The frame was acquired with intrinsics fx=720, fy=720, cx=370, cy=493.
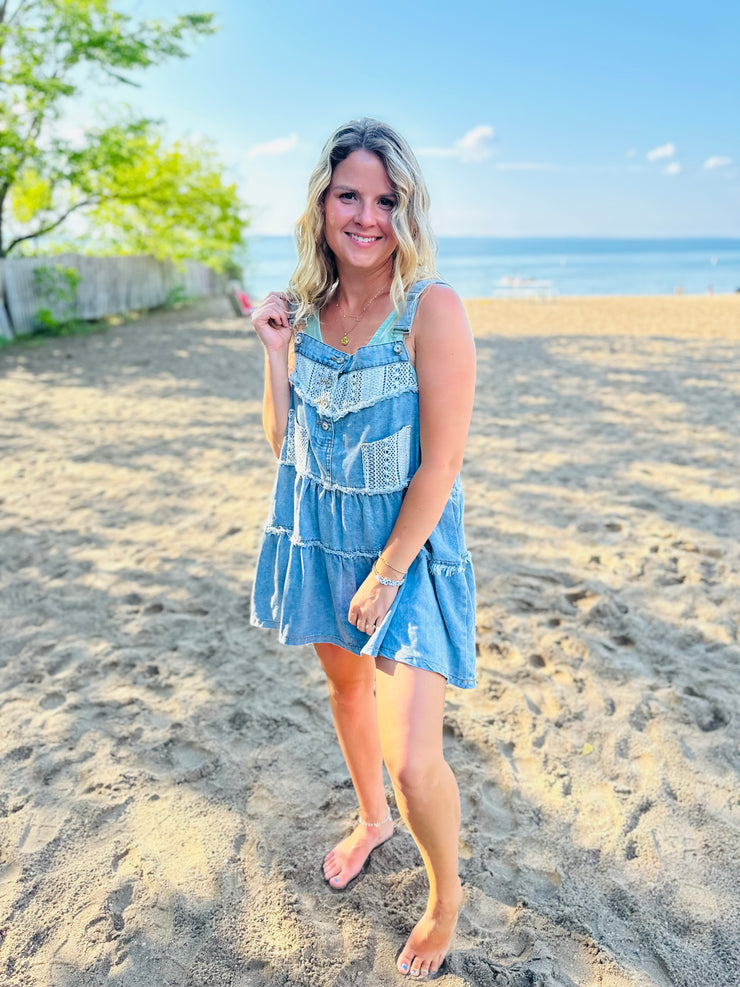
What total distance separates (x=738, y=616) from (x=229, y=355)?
31.9ft

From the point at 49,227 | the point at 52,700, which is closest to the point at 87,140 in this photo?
→ the point at 49,227

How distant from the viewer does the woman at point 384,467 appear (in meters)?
1.71

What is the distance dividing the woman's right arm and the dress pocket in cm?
37

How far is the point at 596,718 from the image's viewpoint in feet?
9.83

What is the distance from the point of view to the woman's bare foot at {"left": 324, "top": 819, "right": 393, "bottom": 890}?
7.41 feet

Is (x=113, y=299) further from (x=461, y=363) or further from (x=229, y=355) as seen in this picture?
(x=461, y=363)

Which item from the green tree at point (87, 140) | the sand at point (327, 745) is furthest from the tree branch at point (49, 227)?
the sand at point (327, 745)

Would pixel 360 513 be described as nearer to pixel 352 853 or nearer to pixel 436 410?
pixel 436 410

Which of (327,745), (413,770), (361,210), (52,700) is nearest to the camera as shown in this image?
(413,770)

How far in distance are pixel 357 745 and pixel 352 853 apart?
15.6 inches

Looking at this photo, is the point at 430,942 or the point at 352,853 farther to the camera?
the point at 352,853

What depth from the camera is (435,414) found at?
5.61 feet

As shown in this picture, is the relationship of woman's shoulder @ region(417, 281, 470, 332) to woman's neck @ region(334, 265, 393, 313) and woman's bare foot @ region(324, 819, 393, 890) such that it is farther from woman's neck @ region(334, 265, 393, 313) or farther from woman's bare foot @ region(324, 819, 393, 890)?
woman's bare foot @ region(324, 819, 393, 890)

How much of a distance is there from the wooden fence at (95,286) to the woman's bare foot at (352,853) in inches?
→ 491
